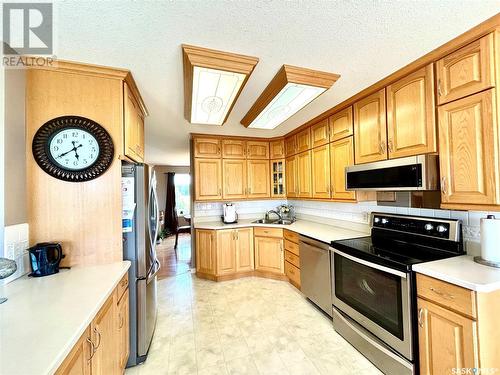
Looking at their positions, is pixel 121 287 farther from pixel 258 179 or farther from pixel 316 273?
pixel 258 179

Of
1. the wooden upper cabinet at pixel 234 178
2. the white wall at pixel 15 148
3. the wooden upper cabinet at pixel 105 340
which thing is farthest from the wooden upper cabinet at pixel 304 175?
the white wall at pixel 15 148

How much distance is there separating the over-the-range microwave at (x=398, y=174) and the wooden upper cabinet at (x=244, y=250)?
1.82 meters

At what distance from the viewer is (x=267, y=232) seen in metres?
3.49

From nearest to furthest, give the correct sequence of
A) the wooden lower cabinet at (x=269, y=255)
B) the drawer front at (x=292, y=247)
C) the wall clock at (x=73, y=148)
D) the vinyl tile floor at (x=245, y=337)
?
the wall clock at (x=73, y=148) < the vinyl tile floor at (x=245, y=337) < the drawer front at (x=292, y=247) < the wooden lower cabinet at (x=269, y=255)

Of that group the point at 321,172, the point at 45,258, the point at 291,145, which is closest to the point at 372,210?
the point at 321,172

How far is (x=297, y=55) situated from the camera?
1.57 metres

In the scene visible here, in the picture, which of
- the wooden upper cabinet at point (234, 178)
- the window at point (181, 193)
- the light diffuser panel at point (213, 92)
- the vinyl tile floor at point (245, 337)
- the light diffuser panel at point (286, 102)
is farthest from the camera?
the window at point (181, 193)

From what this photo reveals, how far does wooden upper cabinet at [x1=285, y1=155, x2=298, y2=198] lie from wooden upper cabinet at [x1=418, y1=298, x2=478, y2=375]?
2.36m

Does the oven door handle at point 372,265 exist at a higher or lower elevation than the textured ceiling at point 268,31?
lower

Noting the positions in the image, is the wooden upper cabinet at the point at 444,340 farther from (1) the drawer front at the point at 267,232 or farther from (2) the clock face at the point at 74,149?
(2) the clock face at the point at 74,149

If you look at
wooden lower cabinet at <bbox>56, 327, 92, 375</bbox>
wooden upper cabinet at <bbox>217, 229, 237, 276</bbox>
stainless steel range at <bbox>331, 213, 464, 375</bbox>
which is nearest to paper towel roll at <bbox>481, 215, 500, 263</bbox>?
stainless steel range at <bbox>331, 213, 464, 375</bbox>

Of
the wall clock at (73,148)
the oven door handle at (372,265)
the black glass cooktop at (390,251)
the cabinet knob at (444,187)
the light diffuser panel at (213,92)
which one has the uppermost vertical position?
the light diffuser panel at (213,92)

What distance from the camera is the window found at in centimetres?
807

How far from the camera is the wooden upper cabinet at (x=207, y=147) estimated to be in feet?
11.9
